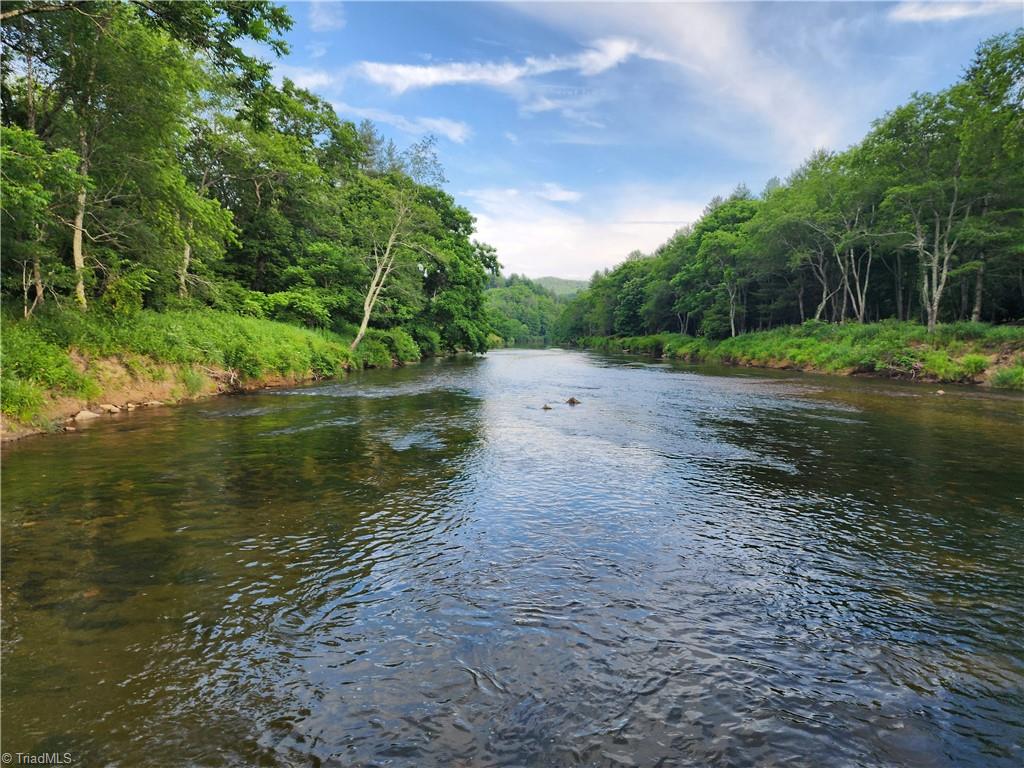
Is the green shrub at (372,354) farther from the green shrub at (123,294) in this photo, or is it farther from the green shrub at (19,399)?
the green shrub at (19,399)

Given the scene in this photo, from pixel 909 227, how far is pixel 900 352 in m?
11.5

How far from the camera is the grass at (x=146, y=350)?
38.4ft

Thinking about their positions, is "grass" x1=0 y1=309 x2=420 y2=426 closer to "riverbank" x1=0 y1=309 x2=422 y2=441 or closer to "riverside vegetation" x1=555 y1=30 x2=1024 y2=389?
"riverbank" x1=0 y1=309 x2=422 y2=441

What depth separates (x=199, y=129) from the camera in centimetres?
2597

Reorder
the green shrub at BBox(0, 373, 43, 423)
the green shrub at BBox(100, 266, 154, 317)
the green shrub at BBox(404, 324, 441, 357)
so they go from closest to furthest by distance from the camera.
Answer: the green shrub at BBox(0, 373, 43, 423)
the green shrub at BBox(100, 266, 154, 317)
the green shrub at BBox(404, 324, 441, 357)

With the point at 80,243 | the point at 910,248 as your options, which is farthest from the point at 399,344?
the point at 910,248

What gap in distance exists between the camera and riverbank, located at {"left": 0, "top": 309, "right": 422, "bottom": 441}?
11695 millimetres

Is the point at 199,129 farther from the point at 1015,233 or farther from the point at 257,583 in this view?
the point at 1015,233

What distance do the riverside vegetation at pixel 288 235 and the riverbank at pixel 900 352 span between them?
14 cm

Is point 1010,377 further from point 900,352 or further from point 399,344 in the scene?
point 399,344

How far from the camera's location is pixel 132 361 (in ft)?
51.6

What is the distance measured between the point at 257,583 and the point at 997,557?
8774 millimetres

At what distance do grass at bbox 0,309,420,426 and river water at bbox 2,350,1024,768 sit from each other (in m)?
2.20

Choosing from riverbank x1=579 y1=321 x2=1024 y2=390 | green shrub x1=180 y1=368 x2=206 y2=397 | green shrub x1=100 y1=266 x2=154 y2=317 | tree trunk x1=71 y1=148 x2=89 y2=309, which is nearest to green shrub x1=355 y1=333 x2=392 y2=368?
green shrub x1=180 y1=368 x2=206 y2=397
